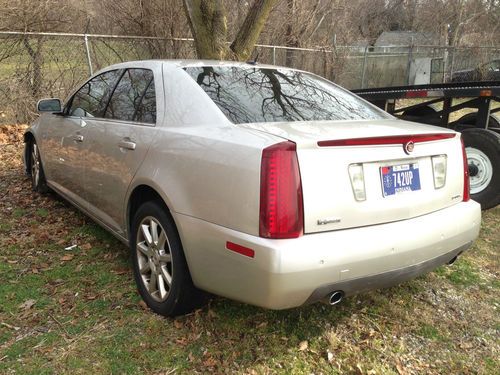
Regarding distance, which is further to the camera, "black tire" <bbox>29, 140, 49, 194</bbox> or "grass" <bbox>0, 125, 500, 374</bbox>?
"black tire" <bbox>29, 140, 49, 194</bbox>

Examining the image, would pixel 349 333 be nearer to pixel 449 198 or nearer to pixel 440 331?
pixel 440 331

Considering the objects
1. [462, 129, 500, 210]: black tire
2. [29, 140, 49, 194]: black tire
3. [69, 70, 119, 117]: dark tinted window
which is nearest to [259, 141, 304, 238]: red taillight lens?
[69, 70, 119, 117]: dark tinted window

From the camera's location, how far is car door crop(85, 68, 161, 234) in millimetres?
3086

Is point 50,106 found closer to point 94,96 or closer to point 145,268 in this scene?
point 94,96

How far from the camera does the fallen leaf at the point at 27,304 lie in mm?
3113

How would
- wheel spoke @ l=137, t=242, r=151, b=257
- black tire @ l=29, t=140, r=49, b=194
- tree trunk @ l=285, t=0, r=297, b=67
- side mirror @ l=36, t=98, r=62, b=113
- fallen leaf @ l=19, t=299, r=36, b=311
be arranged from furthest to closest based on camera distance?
tree trunk @ l=285, t=0, r=297, b=67
black tire @ l=29, t=140, r=49, b=194
side mirror @ l=36, t=98, r=62, b=113
fallen leaf @ l=19, t=299, r=36, b=311
wheel spoke @ l=137, t=242, r=151, b=257

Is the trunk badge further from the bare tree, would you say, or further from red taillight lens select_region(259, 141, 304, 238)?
the bare tree

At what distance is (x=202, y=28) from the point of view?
7.34 meters

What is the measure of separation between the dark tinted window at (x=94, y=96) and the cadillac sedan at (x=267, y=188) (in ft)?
0.94

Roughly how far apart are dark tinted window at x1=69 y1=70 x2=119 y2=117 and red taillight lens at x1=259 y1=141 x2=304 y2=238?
2101 mm

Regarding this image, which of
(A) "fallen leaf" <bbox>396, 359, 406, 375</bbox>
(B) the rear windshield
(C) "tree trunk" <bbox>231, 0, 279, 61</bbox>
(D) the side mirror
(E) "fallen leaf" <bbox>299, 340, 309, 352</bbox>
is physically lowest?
(A) "fallen leaf" <bbox>396, 359, 406, 375</bbox>

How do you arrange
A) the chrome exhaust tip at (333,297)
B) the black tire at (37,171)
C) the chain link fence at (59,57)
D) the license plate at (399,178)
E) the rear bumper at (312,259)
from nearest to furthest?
the rear bumper at (312,259), the chrome exhaust tip at (333,297), the license plate at (399,178), the black tire at (37,171), the chain link fence at (59,57)

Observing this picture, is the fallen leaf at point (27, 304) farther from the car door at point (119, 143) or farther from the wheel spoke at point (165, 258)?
the wheel spoke at point (165, 258)

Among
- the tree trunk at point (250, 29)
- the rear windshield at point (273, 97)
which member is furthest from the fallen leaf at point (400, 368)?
the tree trunk at point (250, 29)
